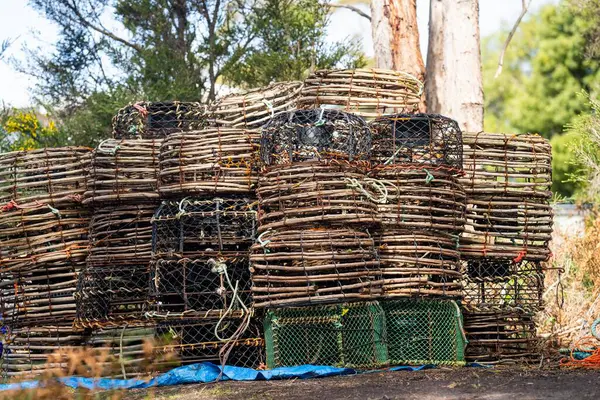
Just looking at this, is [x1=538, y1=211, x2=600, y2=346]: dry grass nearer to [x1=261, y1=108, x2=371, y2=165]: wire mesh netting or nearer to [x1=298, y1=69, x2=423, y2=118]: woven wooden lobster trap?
[x1=298, y1=69, x2=423, y2=118]: woven wooden lobster trap

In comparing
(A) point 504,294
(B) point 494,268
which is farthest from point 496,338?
(B) point 494,268

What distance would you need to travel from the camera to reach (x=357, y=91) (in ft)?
25.9

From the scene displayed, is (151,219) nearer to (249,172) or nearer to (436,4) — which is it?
(249,172)

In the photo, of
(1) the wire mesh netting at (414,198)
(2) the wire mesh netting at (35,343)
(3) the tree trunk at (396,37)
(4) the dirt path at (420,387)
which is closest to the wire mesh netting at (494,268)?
(1) the wire mesh netting at (414,198)

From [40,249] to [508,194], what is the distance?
395cm

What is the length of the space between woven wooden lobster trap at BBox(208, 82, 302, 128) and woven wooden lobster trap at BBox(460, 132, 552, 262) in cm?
167

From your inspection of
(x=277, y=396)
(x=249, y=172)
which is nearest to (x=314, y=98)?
(x=249, y=172)

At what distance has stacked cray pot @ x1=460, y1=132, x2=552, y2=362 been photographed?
7504mm

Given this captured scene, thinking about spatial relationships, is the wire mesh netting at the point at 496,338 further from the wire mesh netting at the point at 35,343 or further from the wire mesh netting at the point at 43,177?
the wire mesh netting at the point at 43,177

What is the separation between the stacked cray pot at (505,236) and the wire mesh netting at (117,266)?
2613 mm

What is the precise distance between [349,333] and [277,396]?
3.50 ft

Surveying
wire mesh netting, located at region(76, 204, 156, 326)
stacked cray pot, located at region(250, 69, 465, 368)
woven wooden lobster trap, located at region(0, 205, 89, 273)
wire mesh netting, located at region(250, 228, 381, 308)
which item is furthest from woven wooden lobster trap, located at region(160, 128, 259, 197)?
woven wooden lobster trap, located at region(0, 205, 89, 273)

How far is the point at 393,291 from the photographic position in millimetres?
6844

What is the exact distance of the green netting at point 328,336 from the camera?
663cm
